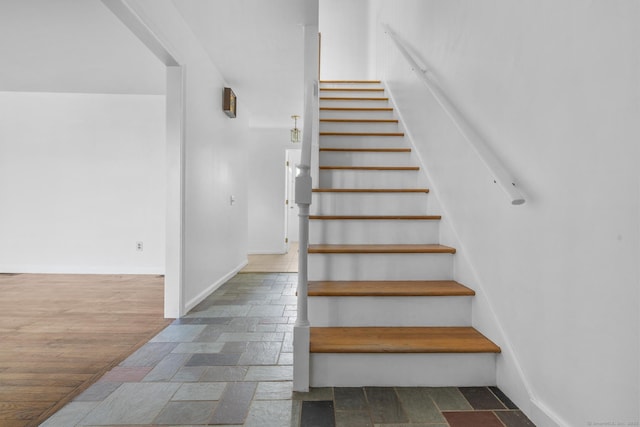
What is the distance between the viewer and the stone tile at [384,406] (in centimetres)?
132

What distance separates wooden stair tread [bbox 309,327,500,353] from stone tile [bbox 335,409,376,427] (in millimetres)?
233

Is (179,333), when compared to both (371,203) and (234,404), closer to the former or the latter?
(234,404)

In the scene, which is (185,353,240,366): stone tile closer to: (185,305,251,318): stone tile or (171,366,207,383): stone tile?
(171,366,207,383): stone tile

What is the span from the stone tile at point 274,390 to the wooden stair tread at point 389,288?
0.42 metres

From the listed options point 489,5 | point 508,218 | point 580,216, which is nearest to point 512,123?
point 508,218

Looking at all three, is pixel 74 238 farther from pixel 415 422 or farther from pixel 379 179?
pixel 415 422

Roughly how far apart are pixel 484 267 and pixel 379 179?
115 cm

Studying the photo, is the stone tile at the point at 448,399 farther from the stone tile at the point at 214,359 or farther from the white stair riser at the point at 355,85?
the white stair riser at the point at 355,85

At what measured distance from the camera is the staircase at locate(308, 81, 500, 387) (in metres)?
1.53

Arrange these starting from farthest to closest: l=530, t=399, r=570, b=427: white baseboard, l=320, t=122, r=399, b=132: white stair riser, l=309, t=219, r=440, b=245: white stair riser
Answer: l=320, t=122, r=399, b=132: white stair riser, l=309, t=219, r=440, b=245: white stair riser, l=530, t=399, r=570, b=427: white baseboard

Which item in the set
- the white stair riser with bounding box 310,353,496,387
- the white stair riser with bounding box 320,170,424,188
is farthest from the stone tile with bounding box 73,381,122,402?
the white stair riser with bounding box 320,170,424,188

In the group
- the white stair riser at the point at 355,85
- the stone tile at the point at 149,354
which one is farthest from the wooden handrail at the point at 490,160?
the white stair riser at the point at 355,85

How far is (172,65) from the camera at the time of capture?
2691 mm

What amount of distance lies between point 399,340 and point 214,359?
1.01 m
